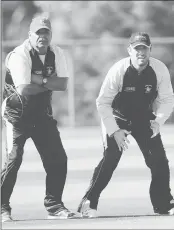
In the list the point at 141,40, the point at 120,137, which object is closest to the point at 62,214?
the point at 120,137

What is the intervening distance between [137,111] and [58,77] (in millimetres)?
768

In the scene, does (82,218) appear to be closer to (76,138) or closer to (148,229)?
(148,229)

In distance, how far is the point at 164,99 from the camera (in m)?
7.83

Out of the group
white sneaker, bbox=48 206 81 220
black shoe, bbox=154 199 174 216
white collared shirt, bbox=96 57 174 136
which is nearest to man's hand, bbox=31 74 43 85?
white collared shirt, bbox=96 57 174 136

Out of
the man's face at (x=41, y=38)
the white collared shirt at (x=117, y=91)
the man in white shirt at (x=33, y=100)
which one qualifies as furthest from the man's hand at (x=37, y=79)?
the white collared shirt at (x=117, y=91)

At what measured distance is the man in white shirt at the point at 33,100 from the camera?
751 cm

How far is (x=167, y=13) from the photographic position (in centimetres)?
1992

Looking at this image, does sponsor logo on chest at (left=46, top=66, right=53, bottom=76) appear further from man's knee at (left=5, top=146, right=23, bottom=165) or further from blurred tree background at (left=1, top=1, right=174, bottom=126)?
blurred tree background at (left=1, top=1, right=174, bottom=126)

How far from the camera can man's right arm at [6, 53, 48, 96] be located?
7430mm

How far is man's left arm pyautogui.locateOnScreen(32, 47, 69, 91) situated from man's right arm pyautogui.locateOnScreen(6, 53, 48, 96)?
13 centimetres

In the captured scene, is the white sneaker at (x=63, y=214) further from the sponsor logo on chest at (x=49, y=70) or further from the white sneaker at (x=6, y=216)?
the sponsor logo on chest at (x=49, y=70)

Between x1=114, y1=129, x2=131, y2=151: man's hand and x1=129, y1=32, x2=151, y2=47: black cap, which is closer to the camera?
x1=129, y1=32, x2=151, y2=47: black cap

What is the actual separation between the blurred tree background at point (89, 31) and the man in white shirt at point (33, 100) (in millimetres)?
9599

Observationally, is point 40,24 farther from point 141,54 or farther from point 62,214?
point 62,214
